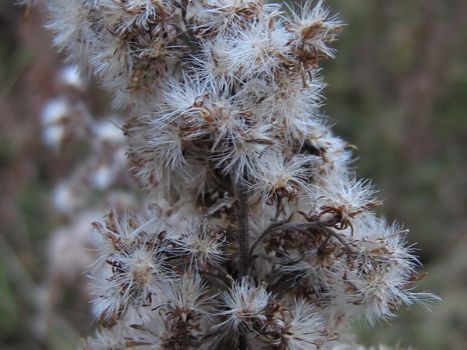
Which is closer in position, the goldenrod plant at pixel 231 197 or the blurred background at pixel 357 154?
the goldenrod plant at pixel 231 197

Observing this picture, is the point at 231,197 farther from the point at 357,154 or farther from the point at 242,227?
the point at 357,154

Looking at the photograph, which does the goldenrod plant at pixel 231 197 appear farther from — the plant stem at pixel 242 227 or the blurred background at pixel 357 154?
the blurred background at pixel 357 154

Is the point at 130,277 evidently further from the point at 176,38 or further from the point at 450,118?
the point at 450,118

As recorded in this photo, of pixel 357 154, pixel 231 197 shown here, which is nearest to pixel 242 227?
pixel 231 197

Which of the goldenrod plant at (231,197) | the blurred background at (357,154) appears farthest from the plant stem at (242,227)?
the blurred background at (357,154)

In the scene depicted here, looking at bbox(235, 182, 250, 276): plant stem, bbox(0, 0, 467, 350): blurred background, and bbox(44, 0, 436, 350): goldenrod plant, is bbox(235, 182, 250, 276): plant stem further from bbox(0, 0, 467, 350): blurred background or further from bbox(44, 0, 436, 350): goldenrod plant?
bbox(0, 0, 467, 350): blurred background

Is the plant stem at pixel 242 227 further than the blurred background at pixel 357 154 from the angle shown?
No

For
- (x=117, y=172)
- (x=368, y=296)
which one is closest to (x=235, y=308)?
(x=368, y=296)

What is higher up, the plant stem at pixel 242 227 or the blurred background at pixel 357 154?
the plant stem at pixel 242 227
